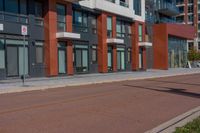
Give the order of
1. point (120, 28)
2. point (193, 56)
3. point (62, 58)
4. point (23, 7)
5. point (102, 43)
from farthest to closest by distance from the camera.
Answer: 1. point (193, 56)
2. point (120, 28)
3. point (102, 43)
4. point (62, 58)
5. point (23, 7)

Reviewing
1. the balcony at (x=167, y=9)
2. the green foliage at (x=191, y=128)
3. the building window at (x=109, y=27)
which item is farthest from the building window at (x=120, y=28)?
the green foliage at (x=191, y=128)

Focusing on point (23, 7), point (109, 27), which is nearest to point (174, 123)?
point (23, 7)

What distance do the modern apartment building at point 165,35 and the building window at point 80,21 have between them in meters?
20.2

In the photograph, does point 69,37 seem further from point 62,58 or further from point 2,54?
point 2,54

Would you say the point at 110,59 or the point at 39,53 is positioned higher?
the point at 39,53

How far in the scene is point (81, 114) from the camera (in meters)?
11.1

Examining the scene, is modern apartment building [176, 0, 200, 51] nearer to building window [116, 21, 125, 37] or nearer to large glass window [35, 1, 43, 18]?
building window [116, 21, 125, 37]

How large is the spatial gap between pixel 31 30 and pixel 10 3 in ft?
8.70

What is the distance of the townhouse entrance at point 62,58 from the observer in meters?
32.9

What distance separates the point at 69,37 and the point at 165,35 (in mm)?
27687

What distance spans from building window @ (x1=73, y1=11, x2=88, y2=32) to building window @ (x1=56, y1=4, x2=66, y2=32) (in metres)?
2.41

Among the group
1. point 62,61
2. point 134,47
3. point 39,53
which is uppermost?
point 134,47

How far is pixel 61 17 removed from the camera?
33125 mm

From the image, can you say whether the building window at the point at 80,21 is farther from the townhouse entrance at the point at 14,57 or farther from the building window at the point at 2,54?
the building window at the point at 2,54
